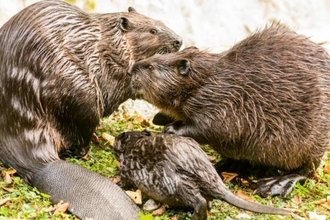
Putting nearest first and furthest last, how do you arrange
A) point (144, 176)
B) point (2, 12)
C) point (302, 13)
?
point (144, 176), point (2, 12), point (302, 13)

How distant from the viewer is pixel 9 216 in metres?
3.57

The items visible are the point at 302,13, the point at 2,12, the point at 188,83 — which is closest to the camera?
A: the point at 188,83

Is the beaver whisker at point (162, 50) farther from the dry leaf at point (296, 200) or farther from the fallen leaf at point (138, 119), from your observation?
the dry leaf at point (296, 200)

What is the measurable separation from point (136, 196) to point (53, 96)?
73 centimetres

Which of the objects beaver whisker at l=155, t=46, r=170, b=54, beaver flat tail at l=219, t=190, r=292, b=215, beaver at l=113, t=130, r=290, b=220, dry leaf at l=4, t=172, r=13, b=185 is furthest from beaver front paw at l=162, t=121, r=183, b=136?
dry leaf at l=4, t=172, r=13, b=185

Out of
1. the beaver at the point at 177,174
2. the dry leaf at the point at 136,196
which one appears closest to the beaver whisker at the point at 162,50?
the beaver at the point at 177,174

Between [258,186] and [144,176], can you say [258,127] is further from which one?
[144,176]

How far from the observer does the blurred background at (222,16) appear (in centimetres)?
548

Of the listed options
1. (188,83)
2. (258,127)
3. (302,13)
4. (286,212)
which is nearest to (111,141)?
(188,83)

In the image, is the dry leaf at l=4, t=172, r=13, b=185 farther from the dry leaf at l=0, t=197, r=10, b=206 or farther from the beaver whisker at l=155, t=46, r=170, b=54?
the beaver whisker at l=155, t=46, r=170, b=54

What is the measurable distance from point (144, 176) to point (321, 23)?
9.13ft

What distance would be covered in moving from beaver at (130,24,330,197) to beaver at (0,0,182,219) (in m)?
0.38

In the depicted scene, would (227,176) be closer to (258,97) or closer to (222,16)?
(258,97)

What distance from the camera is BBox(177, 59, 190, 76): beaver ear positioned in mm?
4059
